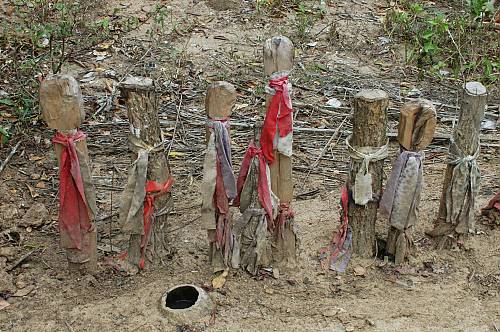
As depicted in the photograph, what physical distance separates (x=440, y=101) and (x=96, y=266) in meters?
3.41

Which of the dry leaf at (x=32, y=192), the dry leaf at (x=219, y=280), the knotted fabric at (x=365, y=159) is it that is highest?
the knotted fabric at (x=365, y=159)

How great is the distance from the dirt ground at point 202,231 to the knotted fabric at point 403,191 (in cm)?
34

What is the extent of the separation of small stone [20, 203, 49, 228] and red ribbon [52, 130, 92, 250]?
71 cm

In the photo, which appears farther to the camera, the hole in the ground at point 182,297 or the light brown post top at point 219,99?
the hole in the ground at point 182,297

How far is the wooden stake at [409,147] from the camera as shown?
319 centimetres

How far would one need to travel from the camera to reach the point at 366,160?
334 cm

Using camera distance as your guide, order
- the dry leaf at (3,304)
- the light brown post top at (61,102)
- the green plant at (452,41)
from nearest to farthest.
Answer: the light brown post top at (61,102) < the dry leaf at (3,304) < the green plant at (452,41)

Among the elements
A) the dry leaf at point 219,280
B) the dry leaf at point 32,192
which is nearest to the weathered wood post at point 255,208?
the dry leaf at point 219,280

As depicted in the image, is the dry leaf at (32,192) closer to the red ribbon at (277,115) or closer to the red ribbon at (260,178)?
the red ribbon at (260,178)

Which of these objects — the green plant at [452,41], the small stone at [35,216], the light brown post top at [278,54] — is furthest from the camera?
the green plant at [452,41]

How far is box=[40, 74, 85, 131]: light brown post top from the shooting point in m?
2.94

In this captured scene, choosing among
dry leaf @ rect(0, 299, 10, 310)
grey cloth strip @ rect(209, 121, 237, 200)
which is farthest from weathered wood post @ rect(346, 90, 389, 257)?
dry leaf @ rect(0, 299, 10, 310)

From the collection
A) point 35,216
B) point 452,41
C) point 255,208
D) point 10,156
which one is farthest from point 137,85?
A: point 452,41

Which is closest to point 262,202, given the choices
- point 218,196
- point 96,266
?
point 218,196
